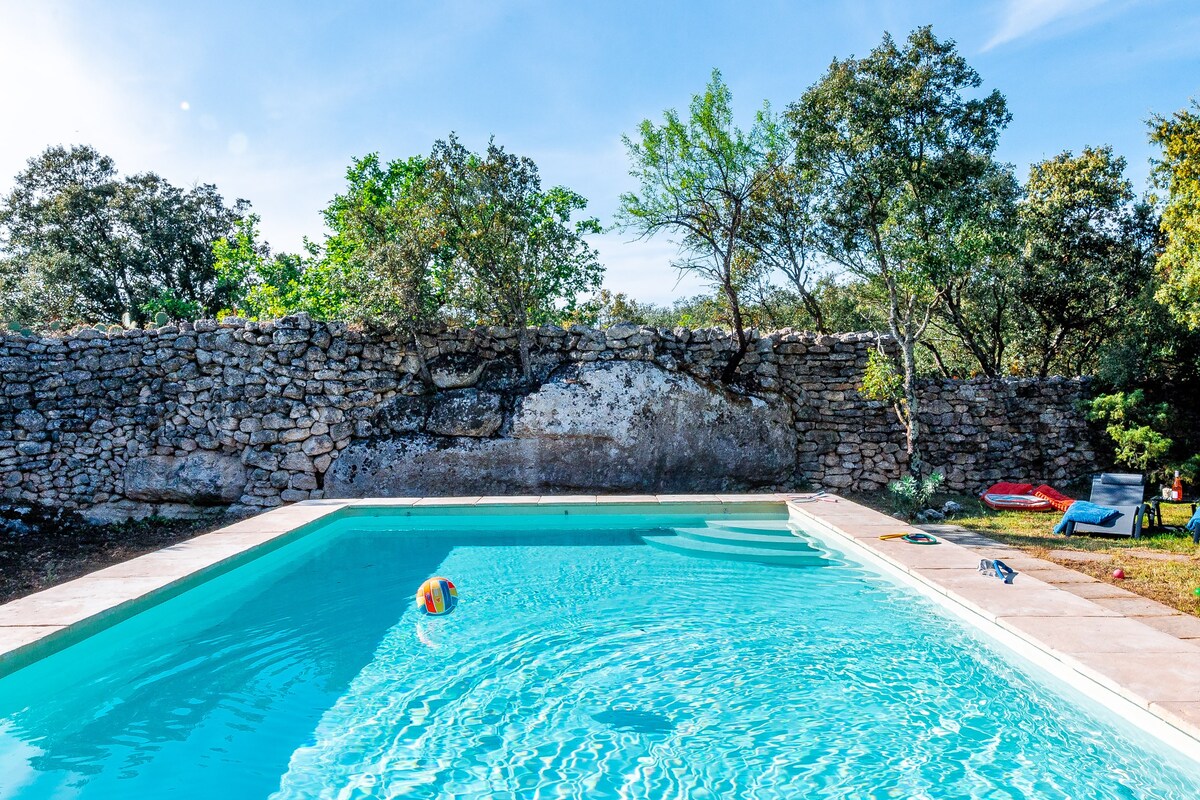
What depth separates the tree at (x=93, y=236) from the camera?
64.4 ft

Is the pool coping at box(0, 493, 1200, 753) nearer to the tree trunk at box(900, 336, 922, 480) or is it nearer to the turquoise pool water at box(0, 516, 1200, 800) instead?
the turquoise pool water at box(0, 516, 1200, 800)

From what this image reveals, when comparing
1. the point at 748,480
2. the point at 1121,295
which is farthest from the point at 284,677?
the point at 1121,295

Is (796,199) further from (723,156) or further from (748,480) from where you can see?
(748,480)

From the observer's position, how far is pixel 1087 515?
26.1 ft

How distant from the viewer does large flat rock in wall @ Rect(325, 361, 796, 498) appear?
10531mm

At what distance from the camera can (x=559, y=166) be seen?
11414 millimetres

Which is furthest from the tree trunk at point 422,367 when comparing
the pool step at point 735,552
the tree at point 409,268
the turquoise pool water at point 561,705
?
the turquoise pool water at point 561,705

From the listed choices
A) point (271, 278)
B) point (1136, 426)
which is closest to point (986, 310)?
point (1136, 426)

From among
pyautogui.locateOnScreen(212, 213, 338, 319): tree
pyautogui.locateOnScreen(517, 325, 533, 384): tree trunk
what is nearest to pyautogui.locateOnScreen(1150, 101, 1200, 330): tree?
pyautogui.locateOnScreen(517, 325, 533, 384): tree trunk

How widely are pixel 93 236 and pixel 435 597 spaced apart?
20802 mm

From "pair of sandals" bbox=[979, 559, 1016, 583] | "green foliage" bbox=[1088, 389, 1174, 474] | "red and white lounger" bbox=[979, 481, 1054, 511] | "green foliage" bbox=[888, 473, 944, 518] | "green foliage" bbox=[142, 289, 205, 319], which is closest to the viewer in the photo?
"pair of sandals" bbox=[979, 559, 1016, 583]

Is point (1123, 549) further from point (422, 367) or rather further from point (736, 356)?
point (422, 367)

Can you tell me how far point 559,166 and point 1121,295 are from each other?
10.1 m

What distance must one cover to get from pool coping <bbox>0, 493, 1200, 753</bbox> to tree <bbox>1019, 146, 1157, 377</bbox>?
26.6 ft
